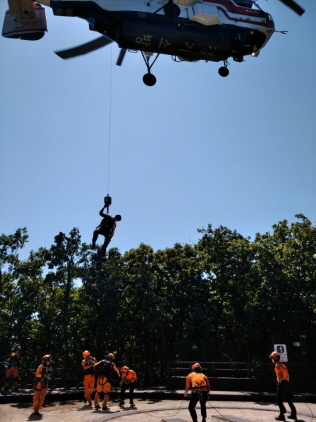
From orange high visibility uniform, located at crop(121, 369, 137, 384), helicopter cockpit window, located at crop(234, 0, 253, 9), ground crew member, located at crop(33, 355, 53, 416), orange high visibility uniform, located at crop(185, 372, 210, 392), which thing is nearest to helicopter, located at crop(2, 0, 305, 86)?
helicopter cockpit window, located at crop(234, 0, 253, 9)

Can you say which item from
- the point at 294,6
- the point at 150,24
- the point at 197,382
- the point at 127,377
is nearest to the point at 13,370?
the point at 127,377

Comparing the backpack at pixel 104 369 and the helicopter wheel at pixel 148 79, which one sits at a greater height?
the helicopter wheel at pixel 148 79

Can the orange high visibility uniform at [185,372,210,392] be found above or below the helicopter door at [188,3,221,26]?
below

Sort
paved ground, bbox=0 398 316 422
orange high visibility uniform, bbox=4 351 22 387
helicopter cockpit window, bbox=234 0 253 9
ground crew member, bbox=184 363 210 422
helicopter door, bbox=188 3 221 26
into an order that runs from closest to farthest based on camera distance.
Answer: ground crew member, bbox=184 363 210 422 < helicopter door, bbox=188 3 221 26 < paved ground, bbox=0 398 316 422 < helicopter cockpit window, bbox=234 0 253 9 < orange high visibility uniform, bbox=4 351 22 387

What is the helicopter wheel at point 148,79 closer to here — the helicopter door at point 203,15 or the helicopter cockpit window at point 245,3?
the helicopter door at point 203,15

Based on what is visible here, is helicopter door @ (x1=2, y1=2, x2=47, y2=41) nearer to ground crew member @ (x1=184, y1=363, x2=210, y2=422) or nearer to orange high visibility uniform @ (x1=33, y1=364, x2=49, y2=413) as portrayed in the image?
orange high visibility uniform @ (x1=33, y1=364, x2=49, y2=413)

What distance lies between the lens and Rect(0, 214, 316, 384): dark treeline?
75.8 feet

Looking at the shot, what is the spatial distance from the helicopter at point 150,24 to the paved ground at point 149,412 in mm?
9753

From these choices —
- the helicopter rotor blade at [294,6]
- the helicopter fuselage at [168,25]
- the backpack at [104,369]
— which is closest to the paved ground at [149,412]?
the backpack at [104,369]

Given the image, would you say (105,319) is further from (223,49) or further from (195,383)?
(223,49)

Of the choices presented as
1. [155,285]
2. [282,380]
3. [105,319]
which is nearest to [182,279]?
[155,285]

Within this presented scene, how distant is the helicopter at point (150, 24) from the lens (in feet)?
33.0

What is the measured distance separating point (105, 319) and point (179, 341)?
5198 millimetres

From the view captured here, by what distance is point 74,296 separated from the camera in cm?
2789
